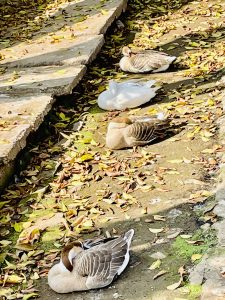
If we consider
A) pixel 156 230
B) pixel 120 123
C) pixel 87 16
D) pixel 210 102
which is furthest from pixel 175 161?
pixel 87 16

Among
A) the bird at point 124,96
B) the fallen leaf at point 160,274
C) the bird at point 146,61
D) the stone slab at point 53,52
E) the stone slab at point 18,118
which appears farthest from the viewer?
the stone slab at point 53,52

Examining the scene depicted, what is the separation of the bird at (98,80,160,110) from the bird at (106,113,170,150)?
0.77 metres

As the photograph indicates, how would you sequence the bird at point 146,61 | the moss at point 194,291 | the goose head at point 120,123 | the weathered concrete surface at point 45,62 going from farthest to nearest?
the bird at point 146,61 → the weathered concrete surface at point 45,62 → the goose head at point 120,123 → the moss at point 194,291

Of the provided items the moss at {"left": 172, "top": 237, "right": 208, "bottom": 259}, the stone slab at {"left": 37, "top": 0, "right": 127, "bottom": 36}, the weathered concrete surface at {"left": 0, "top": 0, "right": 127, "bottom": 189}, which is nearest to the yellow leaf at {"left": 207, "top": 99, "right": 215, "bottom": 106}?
the weathered concrete surface at {"left": 0, "top": 0, "right": 127, "bottom": 189}

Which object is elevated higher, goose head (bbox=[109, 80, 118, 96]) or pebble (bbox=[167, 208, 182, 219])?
goose head (bbox=[109, 80, 118, 96])

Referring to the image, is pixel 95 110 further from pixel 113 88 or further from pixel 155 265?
pixel 155 265

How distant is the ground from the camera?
4.45 metres

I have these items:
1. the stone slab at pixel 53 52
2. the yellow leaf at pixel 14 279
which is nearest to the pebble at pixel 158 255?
the yellow leaf at pixel 14 279

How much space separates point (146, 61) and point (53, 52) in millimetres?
1579

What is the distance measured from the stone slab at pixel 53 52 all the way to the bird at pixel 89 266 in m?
4.22

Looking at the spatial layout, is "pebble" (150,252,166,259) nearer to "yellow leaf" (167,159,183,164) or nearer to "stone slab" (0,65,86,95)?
"yellow leaf" (167,159,183,164)

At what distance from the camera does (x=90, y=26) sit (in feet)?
31.4

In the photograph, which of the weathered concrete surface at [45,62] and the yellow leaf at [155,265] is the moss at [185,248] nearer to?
the yellow leaf at [155,265]

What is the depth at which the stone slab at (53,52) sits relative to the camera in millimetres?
8281
